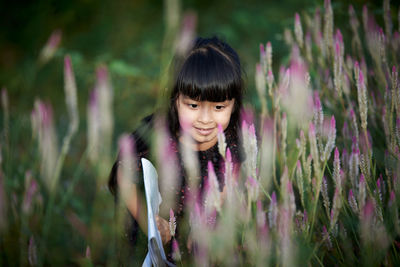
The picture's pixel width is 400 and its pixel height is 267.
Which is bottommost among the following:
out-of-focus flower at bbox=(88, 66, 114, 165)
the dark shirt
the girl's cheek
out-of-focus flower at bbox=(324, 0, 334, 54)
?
the dark shirt

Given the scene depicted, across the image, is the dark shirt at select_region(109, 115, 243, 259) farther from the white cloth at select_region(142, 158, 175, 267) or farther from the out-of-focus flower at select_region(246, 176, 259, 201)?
the out-of-focus flower at select_region(246, 176, 259, 201)

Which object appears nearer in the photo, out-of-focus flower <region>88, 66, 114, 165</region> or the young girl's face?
out-of-focus flower <region>88, 66, 114, 165</region>

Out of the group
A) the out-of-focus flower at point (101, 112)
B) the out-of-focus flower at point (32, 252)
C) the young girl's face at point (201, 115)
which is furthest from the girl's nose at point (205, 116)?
the out-of-focus flower at point (32, 252)

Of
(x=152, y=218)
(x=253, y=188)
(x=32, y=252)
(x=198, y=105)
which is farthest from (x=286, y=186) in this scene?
(x=32, y=252)

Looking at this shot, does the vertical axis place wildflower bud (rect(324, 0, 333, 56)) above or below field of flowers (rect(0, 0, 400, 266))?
above

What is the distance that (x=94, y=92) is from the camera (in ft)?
2.38

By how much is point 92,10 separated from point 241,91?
8.64 ft

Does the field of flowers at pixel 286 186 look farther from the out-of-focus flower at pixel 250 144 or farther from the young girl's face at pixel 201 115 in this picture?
the young girl's face at pixel 201 115

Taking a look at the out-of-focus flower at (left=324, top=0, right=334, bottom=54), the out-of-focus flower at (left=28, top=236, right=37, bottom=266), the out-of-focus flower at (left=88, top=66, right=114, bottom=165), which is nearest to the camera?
the out-of-focus flower at (left=88, top=66, right=114, bottom=165)

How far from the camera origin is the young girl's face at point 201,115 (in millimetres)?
1059

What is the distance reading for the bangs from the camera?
107 cm

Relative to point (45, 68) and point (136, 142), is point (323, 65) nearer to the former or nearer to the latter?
point (136, 142)

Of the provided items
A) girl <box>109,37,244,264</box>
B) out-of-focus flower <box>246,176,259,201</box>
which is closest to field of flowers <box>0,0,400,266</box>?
out-of-focus flower <box>246,176,259,201</box>

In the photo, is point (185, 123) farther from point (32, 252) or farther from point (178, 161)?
point (32, 252)
